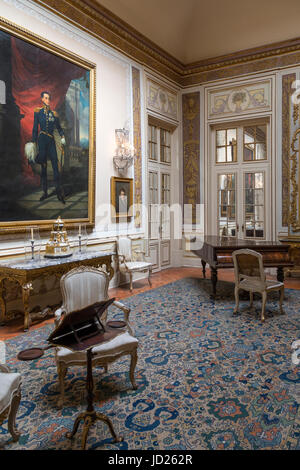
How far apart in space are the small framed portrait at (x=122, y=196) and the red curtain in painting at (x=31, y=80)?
5.90ft

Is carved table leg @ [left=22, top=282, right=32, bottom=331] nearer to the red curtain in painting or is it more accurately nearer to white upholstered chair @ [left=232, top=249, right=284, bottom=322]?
the red curtain in painting

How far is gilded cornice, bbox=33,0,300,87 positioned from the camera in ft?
18.6

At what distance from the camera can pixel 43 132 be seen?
4.98 meters

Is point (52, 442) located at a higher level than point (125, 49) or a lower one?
lower

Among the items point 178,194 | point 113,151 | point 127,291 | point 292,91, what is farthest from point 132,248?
point 292,91

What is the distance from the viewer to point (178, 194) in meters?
8.98

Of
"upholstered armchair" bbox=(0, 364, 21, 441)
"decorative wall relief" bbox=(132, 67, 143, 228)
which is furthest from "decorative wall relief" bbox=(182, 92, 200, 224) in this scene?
"upholstered armchair" bbox=(0, 364, 21, 441)

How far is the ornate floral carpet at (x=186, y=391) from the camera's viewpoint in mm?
2262

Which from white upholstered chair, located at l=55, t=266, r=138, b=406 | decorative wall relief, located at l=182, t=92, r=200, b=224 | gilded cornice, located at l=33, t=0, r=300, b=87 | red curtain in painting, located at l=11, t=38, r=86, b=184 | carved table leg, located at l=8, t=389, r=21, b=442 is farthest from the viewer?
decorative wall relief, located at l=182, t=92, r=200, b=224

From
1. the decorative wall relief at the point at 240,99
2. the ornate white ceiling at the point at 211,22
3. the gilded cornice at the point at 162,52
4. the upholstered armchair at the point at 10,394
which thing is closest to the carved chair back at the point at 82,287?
the upholstered armchair at the point at 10,394

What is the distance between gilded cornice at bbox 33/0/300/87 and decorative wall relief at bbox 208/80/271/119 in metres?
0.35

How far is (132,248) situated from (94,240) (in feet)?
3.88
